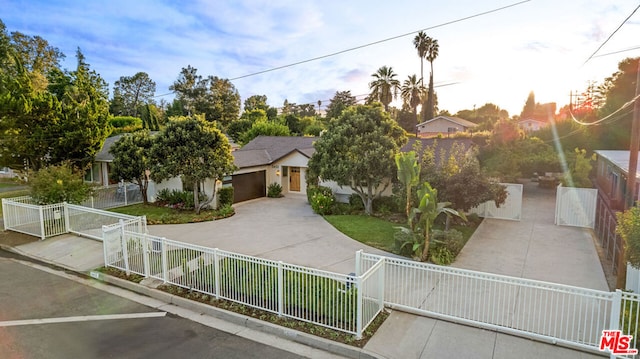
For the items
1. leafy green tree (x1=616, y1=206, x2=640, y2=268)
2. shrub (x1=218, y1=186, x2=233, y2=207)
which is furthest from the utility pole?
shrub (x1=218, y1=186, x2=233, y2=207)

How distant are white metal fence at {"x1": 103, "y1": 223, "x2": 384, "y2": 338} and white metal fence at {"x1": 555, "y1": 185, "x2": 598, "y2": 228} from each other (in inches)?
433

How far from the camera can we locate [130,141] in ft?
61.6

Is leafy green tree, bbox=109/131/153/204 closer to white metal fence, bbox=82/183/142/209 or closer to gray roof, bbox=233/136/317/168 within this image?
white metal fence, bbox=82/183/142/209

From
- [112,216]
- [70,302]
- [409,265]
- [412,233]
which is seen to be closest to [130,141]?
[112,216]

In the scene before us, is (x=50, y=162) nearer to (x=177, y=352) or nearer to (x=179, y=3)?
(x=179, y=3)

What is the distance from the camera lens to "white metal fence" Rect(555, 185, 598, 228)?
1398 centimetres

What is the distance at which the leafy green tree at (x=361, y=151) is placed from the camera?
16297 mm

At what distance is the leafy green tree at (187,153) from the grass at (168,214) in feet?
5.33

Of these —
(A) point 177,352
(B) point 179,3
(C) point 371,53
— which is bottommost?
(A) point 177,352

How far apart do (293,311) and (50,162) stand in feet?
69.7

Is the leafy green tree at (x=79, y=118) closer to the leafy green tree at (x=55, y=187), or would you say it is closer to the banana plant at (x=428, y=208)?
the leafy green tree at (x=55, y=187)

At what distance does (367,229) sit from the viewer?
14.4 metres

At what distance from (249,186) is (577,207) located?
16.1 m

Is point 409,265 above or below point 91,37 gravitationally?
below
